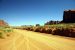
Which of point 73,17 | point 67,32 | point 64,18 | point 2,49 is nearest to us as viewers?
point 2,49

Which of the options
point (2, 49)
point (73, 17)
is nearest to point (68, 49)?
point (2, 49)

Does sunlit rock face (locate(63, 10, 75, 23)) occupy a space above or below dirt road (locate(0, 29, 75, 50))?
above

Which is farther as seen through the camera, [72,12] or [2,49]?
[72,12]

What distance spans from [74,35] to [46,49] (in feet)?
51.6

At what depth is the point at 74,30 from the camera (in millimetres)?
29453

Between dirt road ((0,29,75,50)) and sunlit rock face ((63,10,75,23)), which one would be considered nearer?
dirt road ((0,29,75,50))

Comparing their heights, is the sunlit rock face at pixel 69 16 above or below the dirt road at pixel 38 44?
above

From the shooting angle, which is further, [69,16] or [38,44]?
[69,16]

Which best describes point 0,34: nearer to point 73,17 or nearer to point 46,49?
point 46,49

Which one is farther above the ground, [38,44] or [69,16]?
[69,16]

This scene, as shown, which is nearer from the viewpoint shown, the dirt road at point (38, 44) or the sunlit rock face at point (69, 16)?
the dirt road at point (38, 44)

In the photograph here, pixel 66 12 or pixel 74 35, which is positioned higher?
pixel 66 12

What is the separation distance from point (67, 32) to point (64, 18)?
180 ft

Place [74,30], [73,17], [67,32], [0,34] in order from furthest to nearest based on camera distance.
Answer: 1. [73,17]
2. [67,32]
3. [74,30]
4. [0,34]
